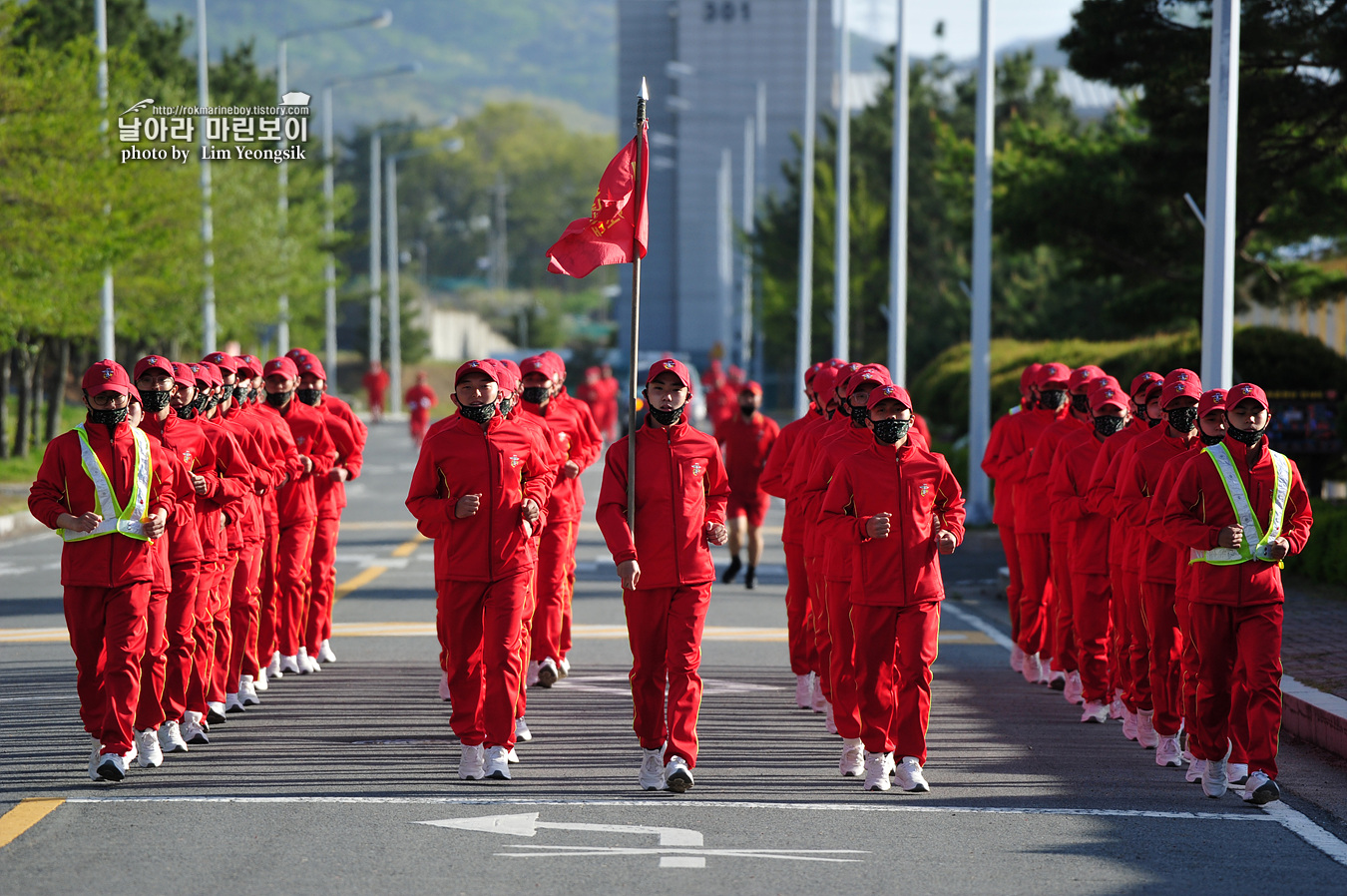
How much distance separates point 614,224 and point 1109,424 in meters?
3.15

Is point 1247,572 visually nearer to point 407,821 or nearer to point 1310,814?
point 1310,814

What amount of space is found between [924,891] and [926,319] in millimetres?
37397

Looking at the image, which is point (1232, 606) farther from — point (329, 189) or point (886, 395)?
point (329, 189)

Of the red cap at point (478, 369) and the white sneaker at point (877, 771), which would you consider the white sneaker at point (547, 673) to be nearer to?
the red cap at point (478, 369)

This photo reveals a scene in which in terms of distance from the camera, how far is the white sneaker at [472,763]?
8289mm

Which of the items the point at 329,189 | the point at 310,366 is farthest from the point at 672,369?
the point at 329,189

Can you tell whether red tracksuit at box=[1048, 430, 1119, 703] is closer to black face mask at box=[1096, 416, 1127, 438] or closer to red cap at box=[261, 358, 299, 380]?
black face mask at box=[1096, 416, 1127, 438]

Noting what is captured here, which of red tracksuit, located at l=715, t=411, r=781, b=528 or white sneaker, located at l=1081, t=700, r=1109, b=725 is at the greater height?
red tracksuit, located at l=715, t=411, r=781, b=528

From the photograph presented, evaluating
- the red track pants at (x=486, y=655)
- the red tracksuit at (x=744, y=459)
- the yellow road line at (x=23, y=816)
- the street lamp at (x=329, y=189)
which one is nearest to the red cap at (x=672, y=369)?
the red track pants at (x=486, y=655)

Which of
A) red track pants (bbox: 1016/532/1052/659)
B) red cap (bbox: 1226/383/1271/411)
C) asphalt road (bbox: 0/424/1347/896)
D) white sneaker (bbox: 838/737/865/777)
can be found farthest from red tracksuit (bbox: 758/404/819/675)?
red cap (bbox: 1226/383/1271/411)

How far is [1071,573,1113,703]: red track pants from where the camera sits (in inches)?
401

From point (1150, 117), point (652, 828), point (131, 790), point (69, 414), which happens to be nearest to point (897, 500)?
point (652, 828)

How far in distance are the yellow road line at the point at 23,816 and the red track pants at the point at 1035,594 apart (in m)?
6.05

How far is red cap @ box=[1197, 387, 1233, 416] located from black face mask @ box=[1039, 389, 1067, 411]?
305 centimetres
